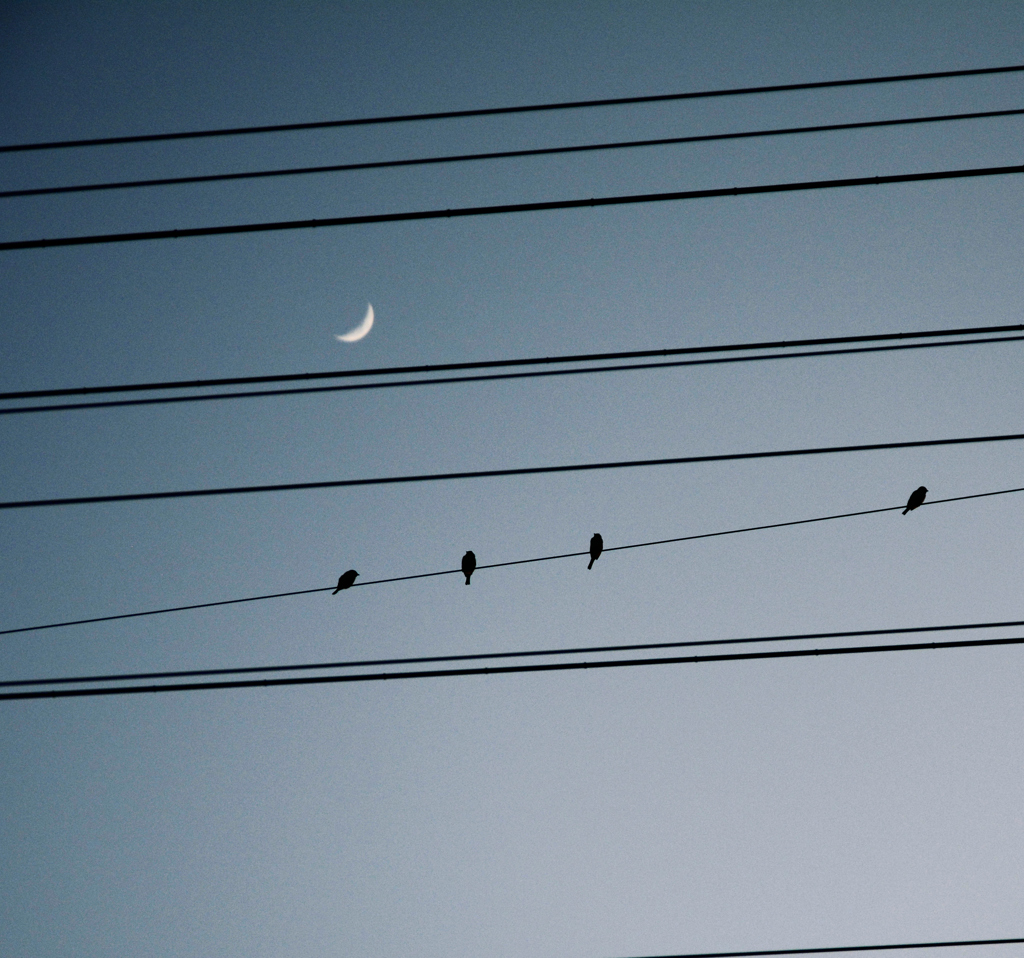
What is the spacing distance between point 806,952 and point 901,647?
2.53m

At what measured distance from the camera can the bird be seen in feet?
25.5

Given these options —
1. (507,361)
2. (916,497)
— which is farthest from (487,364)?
(916,497)

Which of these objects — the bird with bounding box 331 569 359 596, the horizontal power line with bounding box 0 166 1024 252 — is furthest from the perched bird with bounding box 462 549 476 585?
the horizontal power line with bounding box 0 166 1024 252

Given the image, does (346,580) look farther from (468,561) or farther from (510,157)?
(510,157)

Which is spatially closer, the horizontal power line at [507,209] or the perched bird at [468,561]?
the horizontal power line at [507,209]

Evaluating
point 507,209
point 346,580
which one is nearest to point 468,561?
point 346,580

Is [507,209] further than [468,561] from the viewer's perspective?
No

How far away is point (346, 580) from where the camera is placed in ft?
27.0

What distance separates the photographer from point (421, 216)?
6.79 metres

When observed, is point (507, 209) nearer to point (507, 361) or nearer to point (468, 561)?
point (507, 361)

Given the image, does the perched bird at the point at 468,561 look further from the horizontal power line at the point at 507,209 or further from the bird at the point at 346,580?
the horizontal power line at the point at 507,209

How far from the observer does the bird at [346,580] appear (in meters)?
7.78

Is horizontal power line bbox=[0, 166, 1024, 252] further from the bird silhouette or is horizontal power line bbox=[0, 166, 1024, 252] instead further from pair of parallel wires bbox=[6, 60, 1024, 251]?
the bird silhouette

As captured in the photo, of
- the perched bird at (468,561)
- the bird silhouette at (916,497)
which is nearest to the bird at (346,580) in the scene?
the perched bird at (468,561)
